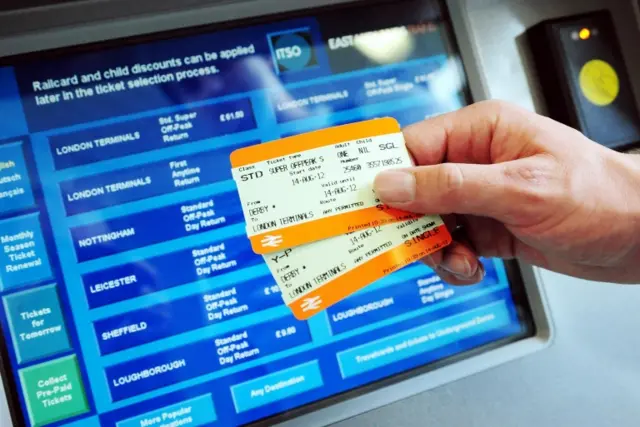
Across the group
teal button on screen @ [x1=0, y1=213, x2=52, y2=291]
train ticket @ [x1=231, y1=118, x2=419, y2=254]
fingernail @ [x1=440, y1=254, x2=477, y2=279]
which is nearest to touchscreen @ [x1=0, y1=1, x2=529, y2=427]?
teal button on screen @ [x1=0, y1=213, x2=52, y2=291]

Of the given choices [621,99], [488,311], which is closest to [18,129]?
[488,311]

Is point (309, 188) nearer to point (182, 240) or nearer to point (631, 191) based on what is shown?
point (182, 240)

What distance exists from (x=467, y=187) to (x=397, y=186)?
81mm

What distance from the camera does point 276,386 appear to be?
100 centimetres

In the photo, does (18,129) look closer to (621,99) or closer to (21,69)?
(21,69)

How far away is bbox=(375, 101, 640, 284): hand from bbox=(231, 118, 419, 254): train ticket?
3 centimetres

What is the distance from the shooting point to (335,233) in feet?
2.51

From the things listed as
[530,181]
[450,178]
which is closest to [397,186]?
[450,178]

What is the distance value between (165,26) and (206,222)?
1.02 feet

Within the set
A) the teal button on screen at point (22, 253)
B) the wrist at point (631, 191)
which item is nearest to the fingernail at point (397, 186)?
the wrist at point (631, 191)

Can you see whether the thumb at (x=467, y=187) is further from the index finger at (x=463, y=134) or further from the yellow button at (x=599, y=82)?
the yellow button at (x=599, y=82)

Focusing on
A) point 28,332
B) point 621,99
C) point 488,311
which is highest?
point 621,99

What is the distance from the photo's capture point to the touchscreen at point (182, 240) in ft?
3.08

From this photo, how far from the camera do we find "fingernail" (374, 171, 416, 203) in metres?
0.76
